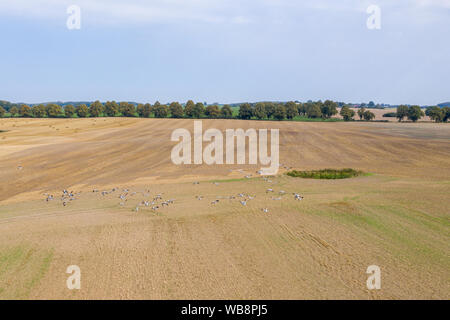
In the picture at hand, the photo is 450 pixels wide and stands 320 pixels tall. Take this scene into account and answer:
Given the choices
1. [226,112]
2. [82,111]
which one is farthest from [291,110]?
[82,111]

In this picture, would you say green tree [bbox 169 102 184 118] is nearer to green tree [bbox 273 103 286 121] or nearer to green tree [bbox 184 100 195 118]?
green tree [bbox 184 100 195 118]

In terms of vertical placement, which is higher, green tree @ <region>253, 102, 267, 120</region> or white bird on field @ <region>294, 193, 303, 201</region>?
green tree @ <region>253, 102, 267, 120</region>

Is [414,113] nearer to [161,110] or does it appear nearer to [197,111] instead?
[197,111]

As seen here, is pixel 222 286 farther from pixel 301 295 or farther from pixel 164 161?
pixel 164 161

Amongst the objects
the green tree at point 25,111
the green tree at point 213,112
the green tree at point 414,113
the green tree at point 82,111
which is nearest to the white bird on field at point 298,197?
the green tree at point 213,112

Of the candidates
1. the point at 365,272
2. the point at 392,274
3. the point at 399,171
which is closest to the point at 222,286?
the point at 365,272

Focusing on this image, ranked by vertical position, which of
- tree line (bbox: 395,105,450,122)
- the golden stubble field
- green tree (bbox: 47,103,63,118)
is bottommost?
the golden stubble field

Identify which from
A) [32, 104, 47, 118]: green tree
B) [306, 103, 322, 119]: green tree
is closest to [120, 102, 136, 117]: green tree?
[32, 104, 47, 118]: green tree

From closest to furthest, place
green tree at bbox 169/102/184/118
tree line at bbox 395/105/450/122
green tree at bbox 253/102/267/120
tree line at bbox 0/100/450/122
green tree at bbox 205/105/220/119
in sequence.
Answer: tree line at bbox 395/105/450/122 < tree line at bbox 0/100/450/122 < green tree at bbox 253/102/267/120 < green tree at bbox 205/105/220/119 < green tree at bbox 169/102/184/118
